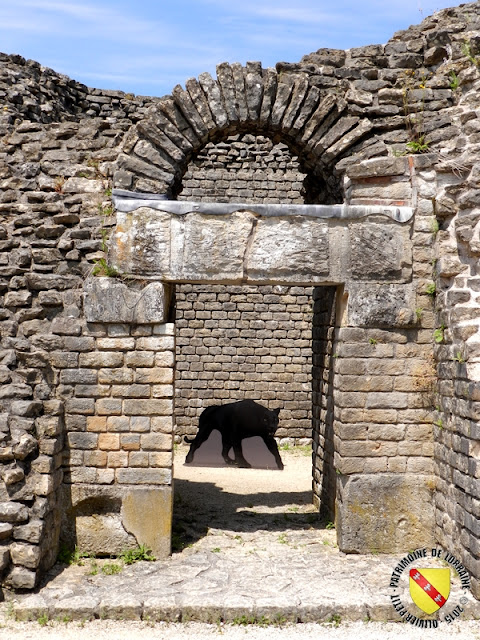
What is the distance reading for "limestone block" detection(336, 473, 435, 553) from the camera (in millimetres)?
5652

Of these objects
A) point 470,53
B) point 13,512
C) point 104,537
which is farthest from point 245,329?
point 13,512

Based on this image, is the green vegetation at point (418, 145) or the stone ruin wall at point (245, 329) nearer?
the green vegetation at point (418, 145)

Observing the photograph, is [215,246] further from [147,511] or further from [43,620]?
[43,620]

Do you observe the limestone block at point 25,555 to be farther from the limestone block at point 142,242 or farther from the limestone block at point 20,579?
the limestone block at point 142,242

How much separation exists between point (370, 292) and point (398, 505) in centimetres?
187

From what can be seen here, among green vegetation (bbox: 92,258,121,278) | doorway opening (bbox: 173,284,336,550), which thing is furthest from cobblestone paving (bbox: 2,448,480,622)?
doorway opening (bbox: 173,284,336,550)

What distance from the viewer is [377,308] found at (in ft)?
18.7

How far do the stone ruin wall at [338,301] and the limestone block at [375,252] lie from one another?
0.76 feet

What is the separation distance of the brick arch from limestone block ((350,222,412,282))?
781 millimetres

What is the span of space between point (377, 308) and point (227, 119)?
7.05 feet

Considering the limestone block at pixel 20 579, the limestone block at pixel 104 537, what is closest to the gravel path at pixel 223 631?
the limestone block at pixel 20 579

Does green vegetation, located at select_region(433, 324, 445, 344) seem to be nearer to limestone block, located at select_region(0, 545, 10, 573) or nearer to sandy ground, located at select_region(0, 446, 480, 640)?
sandy ground, located at select_region(0, 446, 480, 640)

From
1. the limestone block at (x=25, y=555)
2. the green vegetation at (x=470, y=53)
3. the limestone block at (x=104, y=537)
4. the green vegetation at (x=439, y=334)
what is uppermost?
the green vegetation at (x=470, y=53)

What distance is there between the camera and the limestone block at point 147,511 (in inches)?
218
